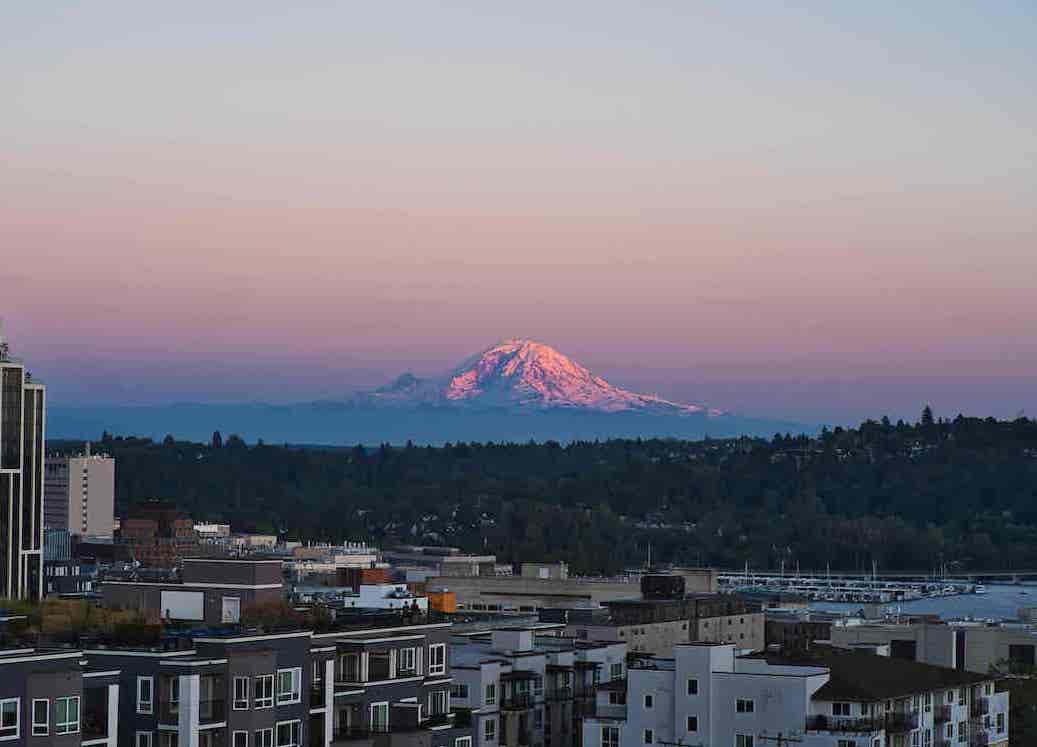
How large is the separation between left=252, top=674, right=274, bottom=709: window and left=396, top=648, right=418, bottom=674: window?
596 centimetres

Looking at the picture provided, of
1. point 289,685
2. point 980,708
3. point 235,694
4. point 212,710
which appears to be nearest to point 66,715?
point 212,710

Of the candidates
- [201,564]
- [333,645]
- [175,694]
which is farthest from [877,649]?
[175,694]

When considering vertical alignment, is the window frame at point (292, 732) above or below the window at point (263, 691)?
below

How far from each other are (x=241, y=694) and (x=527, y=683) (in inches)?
817

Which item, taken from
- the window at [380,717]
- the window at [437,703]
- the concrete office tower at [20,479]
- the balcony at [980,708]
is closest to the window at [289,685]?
the window at [380,717]

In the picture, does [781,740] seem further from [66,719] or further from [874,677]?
[66,719]

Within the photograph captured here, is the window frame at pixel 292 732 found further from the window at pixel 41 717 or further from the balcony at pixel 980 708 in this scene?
the balcony at pixel 980 708

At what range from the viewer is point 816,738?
2530 inches

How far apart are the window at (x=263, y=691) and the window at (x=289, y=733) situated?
Result: 2.46ft

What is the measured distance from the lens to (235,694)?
5097 centimetres

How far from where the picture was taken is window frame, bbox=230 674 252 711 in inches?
2002

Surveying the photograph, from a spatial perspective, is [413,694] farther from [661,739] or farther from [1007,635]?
[1007,635]

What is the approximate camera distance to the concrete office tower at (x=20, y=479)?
135125 millimetres

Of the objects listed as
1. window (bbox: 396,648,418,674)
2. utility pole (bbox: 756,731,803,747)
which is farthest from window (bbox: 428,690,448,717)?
utility pole (bbox: 756,731,803,747)
